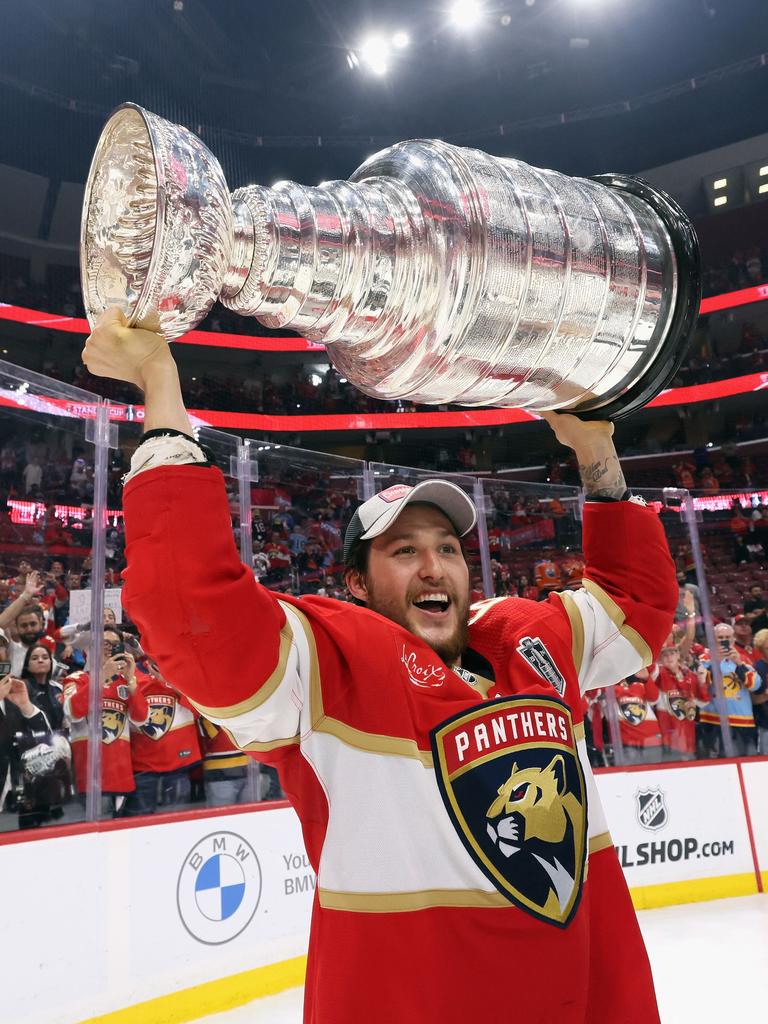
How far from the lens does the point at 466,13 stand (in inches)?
506

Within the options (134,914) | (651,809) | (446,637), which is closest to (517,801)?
(446,637)

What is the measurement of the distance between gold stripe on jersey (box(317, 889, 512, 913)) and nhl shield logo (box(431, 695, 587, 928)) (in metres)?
0.02

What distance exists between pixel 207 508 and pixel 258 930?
3197mm

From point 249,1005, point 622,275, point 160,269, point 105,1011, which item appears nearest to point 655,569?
point 622,275

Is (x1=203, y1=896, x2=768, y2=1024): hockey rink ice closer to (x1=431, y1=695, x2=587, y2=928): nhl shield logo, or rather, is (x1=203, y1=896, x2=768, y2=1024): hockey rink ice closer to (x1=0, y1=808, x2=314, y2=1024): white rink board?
(x1=0, y1=808, x2=314, y2=1024): white rink board

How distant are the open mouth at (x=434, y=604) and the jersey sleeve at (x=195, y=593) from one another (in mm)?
440

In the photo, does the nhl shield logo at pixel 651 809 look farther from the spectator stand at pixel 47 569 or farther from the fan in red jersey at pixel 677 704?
the spectator stand at pixel 47 569

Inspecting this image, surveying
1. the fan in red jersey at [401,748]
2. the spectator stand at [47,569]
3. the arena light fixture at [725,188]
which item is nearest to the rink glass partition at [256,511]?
the spectator stand at [47,569]

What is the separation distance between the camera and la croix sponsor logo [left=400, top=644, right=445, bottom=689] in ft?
3.92

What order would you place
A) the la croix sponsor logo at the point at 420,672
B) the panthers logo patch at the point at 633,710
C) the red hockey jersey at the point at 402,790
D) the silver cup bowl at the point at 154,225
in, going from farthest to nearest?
the panthers logo patch at the point at 633,710, the la croix sponsor logo at the point at 420,672, the red hockey jersey at the point at 402,790, the silver cup bowl at the point at 154,225

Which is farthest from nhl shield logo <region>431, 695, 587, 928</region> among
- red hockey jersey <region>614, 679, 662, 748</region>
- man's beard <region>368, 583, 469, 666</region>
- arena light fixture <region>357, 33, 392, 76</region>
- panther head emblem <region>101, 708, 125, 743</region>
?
arena light fixture <region>357, 33, 392, 76</region>

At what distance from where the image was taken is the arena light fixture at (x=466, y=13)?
1259 centimetres

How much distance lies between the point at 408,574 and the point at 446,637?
0.13 metres

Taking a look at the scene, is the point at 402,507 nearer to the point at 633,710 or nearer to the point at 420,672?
the point at 420,672
